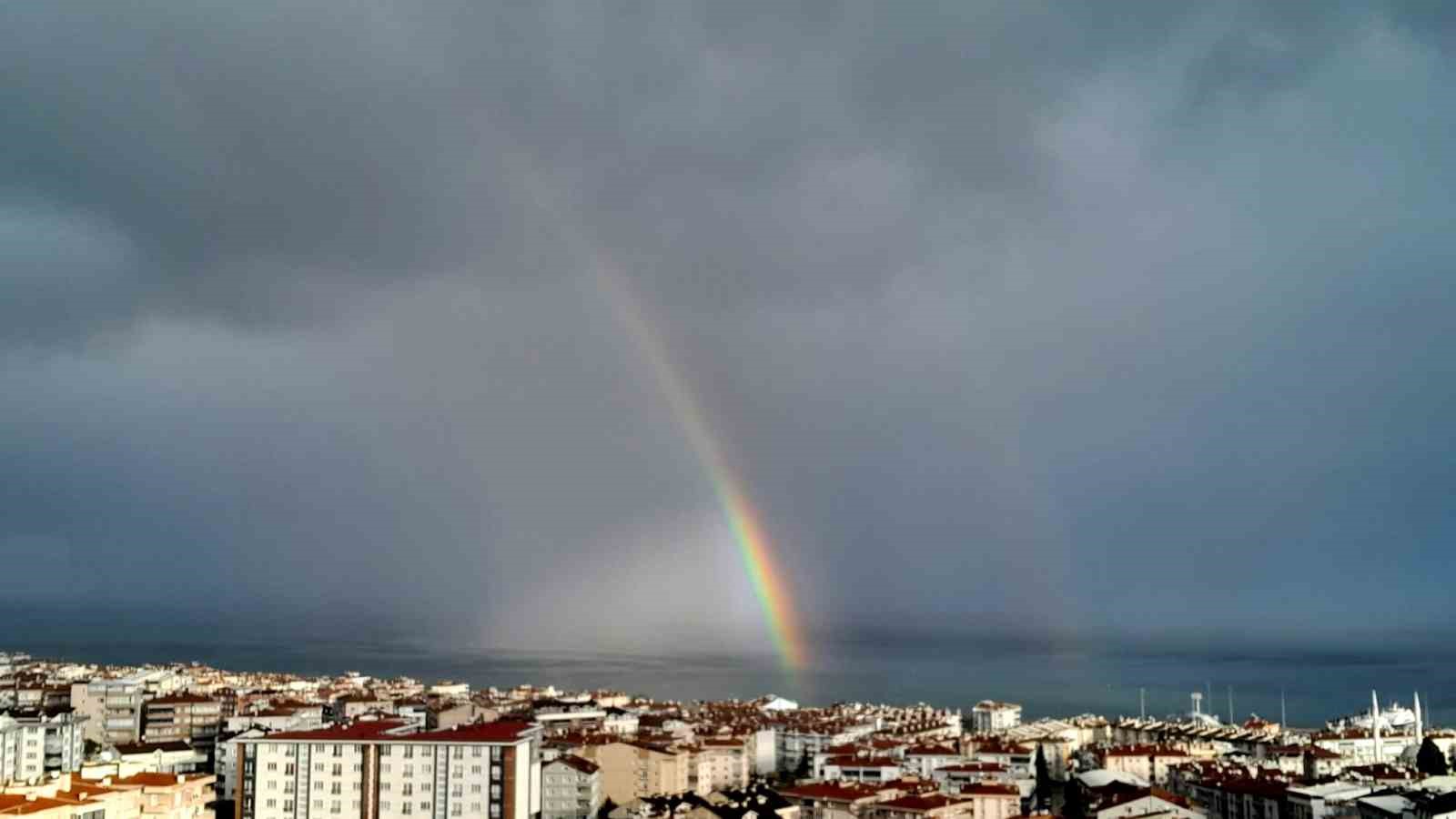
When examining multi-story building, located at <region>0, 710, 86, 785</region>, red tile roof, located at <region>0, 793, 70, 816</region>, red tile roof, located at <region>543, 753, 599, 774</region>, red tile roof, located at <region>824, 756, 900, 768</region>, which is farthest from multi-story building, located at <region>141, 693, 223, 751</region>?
red tile roof, located at <region>824, 756, 900, 768</region>

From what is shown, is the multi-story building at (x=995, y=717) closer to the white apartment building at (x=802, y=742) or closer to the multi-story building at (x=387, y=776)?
the white apartment building at (x=802, y=742)

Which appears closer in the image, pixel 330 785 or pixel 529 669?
pixel 330 785

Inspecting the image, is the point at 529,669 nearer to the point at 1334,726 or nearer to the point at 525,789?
the point at 1334,726

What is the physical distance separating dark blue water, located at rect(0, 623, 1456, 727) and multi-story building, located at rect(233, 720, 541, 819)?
54109 millimetres

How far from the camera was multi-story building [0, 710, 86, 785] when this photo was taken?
35.1 m

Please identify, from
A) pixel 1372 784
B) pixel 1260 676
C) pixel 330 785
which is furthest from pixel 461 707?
pixel 1260 676

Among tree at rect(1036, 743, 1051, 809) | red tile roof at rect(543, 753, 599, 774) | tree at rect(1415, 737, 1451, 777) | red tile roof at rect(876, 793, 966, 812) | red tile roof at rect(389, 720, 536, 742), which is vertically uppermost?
red tile roof at rect(389, 720, 536, 742)

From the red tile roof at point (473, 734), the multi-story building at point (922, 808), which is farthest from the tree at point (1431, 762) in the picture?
the red tile roof at point (473, 734)

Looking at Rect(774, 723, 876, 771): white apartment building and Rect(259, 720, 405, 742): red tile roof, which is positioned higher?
Rect(259, 720, 405, 742): red tile roof

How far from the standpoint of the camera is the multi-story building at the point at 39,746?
115ft

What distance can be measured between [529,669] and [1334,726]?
68.7 m

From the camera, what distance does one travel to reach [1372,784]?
1291 inches

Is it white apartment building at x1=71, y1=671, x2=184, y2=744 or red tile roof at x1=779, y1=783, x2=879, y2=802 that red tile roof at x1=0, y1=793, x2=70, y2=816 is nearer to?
red tile roof at x1=779, y1=783, x2=879, y2=802

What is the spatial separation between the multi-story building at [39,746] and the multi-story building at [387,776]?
26.6ft
